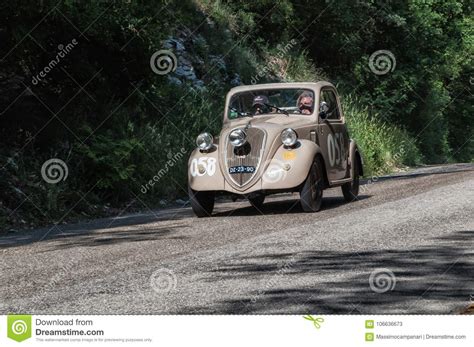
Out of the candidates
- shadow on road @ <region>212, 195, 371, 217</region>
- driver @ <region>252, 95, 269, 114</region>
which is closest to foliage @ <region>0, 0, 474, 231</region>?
shadow on road @ <region>212, 195, 371, 217</region>

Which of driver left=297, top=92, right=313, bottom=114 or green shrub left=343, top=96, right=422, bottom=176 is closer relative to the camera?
driver left=297, top=92, right=313, bottom=114

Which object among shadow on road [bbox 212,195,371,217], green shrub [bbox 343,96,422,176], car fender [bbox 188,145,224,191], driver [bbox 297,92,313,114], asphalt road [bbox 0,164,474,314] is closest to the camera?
asphalt road [bbox 0,164,474,314]

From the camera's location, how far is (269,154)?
13977 mm

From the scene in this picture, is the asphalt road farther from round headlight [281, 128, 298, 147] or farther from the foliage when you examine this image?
the foliage

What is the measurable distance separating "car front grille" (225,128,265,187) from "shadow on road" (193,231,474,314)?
13.4 feet

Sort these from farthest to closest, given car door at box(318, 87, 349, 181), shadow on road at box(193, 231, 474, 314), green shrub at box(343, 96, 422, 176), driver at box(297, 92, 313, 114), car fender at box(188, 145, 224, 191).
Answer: green shrub at box(343, 96, 422, 176), driver at box(297, 92, 313, 114), car door at box(318, 87, 349, 181), car fender at box(188, 145, 224, 191), shadow on road at box(193, 231, 474, 314)

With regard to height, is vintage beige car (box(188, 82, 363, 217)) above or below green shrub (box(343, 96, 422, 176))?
above

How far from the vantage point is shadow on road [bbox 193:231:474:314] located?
273 inches

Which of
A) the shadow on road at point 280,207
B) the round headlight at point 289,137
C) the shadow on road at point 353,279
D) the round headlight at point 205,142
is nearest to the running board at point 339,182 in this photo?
the shadow on road at point 280,207

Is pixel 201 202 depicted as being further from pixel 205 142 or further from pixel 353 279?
pixel 353 279

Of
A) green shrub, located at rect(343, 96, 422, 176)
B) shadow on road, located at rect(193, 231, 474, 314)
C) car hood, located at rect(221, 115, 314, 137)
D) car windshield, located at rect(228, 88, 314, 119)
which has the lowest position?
green shrub, located at rect(343, 96, 422, 176)

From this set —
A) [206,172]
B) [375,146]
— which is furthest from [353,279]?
[375,146]
